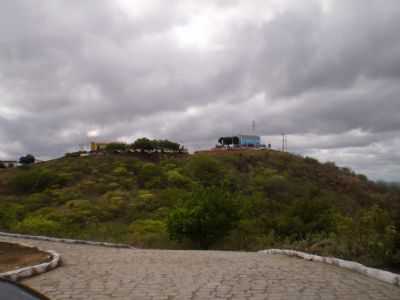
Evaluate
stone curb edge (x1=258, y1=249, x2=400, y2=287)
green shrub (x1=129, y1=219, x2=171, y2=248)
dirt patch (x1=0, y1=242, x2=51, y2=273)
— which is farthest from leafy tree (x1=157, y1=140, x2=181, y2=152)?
stone curb edge (x1=258, y1=249, x2=400, y2=287)

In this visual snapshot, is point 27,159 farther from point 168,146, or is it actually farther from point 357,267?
point 357,267

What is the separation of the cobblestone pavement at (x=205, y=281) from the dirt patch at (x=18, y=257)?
26.4 inches

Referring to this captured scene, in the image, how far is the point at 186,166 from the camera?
49.1 metres

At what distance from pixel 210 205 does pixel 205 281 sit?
9.26 m

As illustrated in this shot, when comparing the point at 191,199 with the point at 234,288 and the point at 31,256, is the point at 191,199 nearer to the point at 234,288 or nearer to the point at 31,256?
the point at 31,256

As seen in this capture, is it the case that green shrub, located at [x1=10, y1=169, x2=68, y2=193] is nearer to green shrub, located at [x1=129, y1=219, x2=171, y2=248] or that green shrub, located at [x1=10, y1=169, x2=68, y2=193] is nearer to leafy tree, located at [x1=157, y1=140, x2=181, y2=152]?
green shrub, located at [x1=129, y1=219, x2=171, y2=248]

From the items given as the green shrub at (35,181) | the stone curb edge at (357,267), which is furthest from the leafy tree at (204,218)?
the green shrub at (35,181)

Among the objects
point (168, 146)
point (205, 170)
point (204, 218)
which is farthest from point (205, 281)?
point (168, 146)

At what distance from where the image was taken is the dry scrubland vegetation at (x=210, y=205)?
9.66 m

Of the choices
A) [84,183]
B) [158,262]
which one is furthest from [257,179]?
[158,262]

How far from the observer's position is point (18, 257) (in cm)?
880

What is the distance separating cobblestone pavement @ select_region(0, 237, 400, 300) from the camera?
17.6 feet

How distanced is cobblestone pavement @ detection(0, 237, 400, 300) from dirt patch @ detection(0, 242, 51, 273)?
67 centimetres

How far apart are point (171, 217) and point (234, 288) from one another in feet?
33.3
